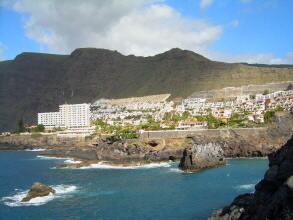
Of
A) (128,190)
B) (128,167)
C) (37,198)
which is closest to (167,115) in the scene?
(128,167)

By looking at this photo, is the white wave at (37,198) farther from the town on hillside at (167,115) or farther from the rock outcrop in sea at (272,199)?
the town on hillside at (167,115)

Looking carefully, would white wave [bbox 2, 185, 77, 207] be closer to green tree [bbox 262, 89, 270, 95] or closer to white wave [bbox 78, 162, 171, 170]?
white wave [bbox 78, 162, 171, 170]

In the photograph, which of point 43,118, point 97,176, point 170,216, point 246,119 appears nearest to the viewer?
point 170,216

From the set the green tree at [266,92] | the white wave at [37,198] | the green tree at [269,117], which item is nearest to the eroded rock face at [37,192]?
the white wave at [37,198]

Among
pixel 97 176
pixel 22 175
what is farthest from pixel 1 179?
pixel 97 176

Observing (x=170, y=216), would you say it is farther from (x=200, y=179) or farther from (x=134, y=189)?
(x=200, y=179)

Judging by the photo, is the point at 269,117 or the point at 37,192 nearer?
the point at 37,192

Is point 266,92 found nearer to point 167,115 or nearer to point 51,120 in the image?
point 167,115

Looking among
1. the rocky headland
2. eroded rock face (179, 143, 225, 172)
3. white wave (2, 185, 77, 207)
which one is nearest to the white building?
the rocky headland
